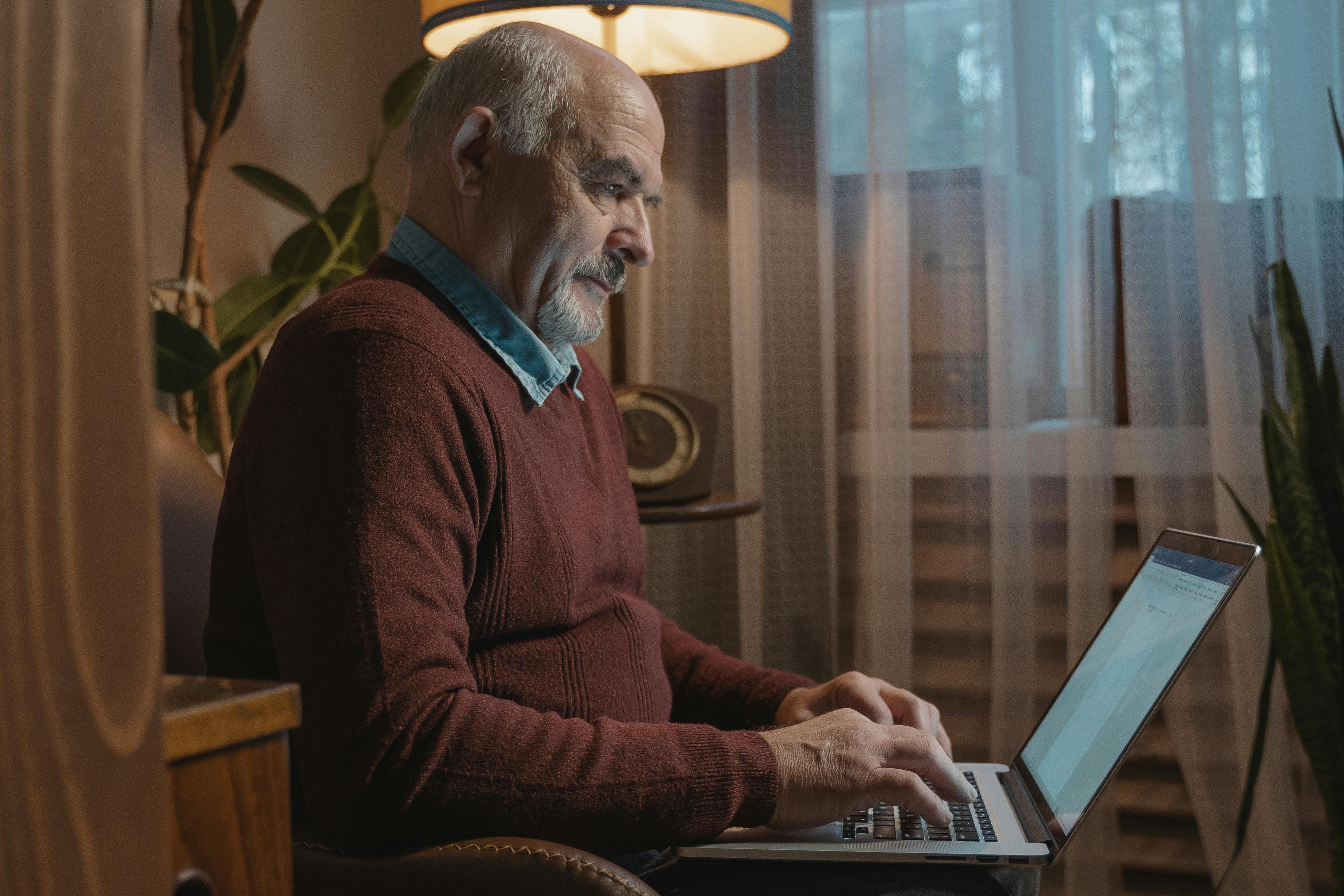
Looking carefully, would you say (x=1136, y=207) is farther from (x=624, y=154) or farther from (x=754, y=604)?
(x=624, y=154)

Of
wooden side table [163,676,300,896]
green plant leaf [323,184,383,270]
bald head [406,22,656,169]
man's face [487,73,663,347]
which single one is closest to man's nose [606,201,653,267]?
man's face [487,73,663,347]

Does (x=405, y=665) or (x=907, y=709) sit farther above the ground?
(x=405, y=665)

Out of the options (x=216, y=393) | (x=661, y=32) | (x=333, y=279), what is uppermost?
A: (x=661, y=32)

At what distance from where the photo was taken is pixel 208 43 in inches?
68.0

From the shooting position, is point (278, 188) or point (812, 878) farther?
point (278, 188)

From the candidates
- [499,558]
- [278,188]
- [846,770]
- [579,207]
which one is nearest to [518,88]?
[579,207]

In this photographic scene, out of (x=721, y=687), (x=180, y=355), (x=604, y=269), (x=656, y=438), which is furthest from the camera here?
(x=656, y=438)

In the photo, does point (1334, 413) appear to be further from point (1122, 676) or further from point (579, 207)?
point (579, 207)

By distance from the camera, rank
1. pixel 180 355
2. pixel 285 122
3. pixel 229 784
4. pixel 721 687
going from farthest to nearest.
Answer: pixel 285 122, pixel 180 355, pixel 721 687, pixel 229 784

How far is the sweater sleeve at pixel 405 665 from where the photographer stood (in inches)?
29.1

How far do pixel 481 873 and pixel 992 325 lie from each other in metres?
1.38

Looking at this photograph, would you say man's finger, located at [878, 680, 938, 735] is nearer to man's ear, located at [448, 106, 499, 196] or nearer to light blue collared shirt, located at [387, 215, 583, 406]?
light blue collared shirt, located at [387, 215, 583, 406]

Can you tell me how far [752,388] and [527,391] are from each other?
40.8 inches

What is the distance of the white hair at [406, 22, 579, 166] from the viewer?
1.00m
